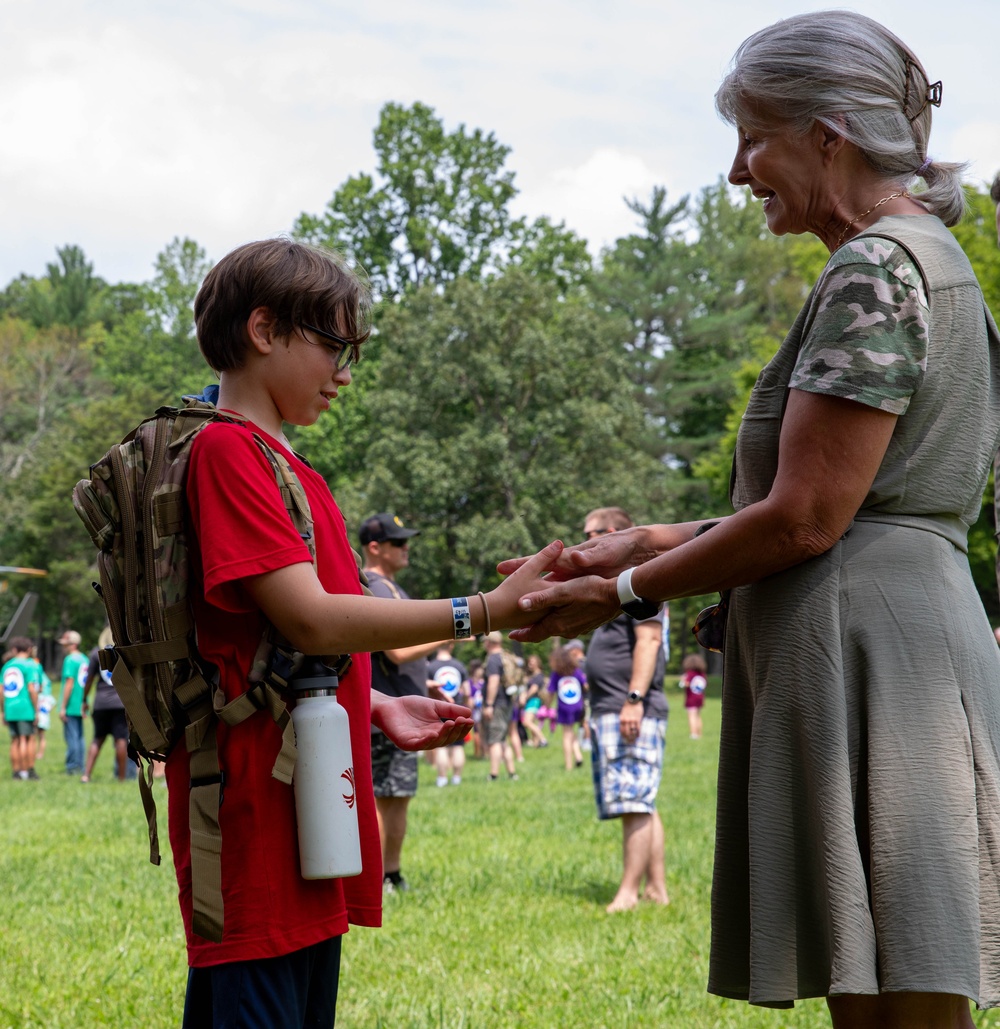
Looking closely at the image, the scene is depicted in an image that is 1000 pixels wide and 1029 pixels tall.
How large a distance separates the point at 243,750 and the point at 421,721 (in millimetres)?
595

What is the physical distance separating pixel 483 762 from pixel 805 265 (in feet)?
68.3

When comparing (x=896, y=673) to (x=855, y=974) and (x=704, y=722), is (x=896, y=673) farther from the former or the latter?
(x=704, y=722)

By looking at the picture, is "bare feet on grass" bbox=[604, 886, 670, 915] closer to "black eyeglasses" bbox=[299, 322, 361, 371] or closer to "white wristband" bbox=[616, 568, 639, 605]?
"white wristband" bbox=[616, 568, 639, 605]

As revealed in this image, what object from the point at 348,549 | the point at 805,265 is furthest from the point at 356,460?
the point at 348,549

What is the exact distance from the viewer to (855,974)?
2102 millimetres

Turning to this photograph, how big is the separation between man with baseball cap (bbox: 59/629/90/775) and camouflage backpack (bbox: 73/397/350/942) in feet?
55.8

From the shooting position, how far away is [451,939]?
623 cm

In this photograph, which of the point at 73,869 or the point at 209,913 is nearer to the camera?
the point at 209,913

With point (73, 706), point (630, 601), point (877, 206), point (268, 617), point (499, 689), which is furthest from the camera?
point (499, 689)

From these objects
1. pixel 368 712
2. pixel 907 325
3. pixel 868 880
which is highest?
pixel 907 325

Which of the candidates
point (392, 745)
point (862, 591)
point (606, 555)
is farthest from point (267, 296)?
point (392, 745)

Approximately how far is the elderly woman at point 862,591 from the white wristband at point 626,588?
0.10 m

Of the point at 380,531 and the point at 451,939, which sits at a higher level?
the point at 380,531

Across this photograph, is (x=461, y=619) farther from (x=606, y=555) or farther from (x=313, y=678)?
(x=606, y=555)
